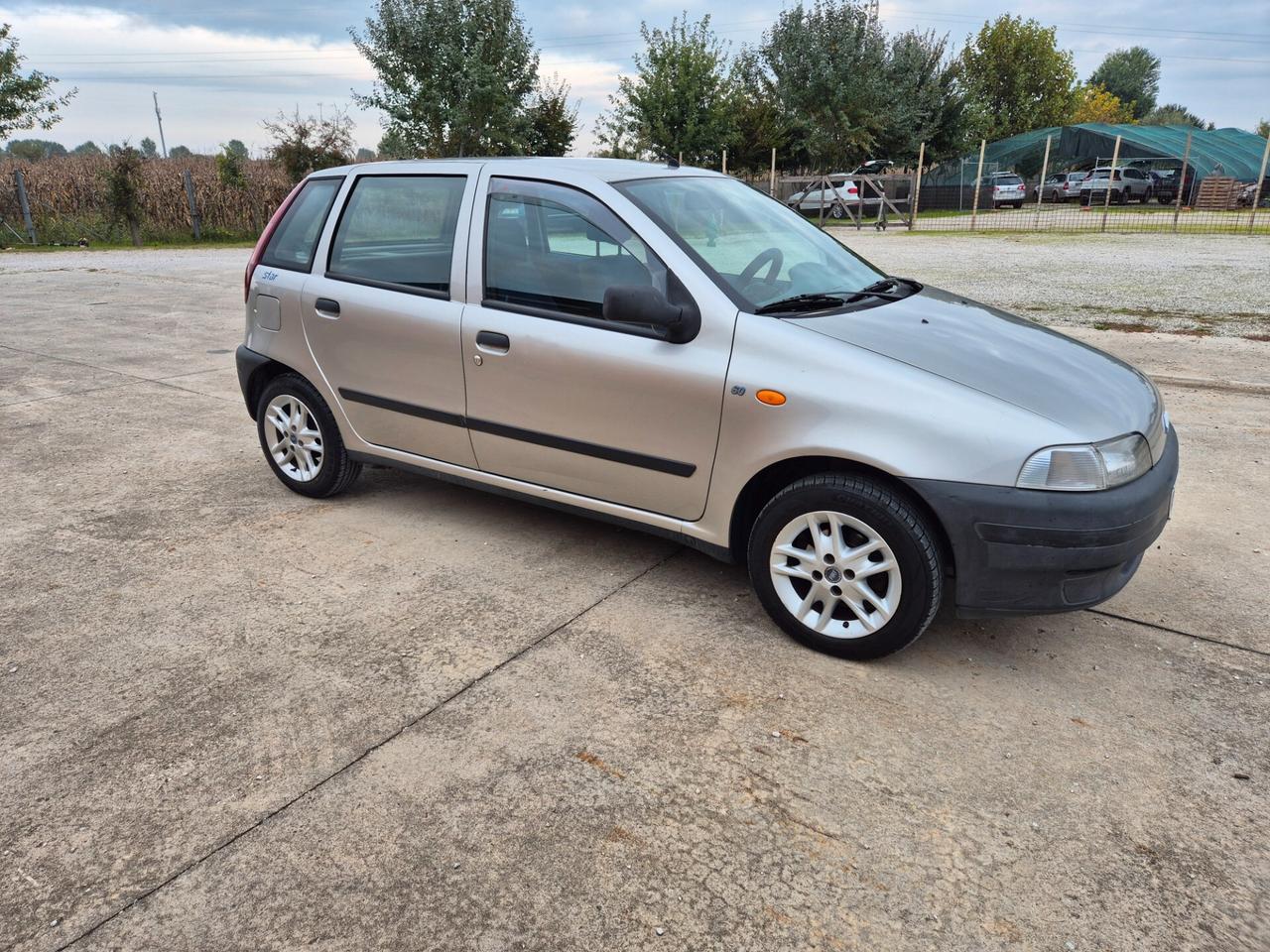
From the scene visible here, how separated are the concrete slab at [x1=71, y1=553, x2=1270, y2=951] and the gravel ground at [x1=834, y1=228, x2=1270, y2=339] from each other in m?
7.12

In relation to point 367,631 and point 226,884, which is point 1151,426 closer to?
point 367,631

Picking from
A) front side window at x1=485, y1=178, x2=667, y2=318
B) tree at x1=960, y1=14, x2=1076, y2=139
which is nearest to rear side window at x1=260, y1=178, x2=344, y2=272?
front side window at x1=485, y1=178, x2=667, y2=318

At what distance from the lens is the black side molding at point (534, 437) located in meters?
3.43

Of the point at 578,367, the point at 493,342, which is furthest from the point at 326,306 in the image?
the point at 578,367

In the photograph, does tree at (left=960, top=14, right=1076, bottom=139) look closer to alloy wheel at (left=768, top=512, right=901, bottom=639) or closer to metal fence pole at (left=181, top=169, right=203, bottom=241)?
metal fence pole at (left=181, top=169, right=203, bottom=241)

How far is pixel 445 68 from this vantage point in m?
25.0

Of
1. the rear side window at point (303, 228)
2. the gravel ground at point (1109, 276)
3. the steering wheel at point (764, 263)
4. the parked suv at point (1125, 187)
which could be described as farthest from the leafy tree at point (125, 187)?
the parked suv at point (1125, 187)

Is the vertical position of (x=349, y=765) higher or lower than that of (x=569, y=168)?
lower

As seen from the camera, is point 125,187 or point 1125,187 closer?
point 125,187

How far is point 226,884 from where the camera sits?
221 centimetres

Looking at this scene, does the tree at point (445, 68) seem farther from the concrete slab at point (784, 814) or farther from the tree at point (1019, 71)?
the tree at point (1019, 71)

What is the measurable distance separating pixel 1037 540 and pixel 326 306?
10.5ft

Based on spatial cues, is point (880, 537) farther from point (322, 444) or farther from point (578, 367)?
point (322, 444)

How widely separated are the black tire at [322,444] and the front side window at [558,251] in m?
1.27
